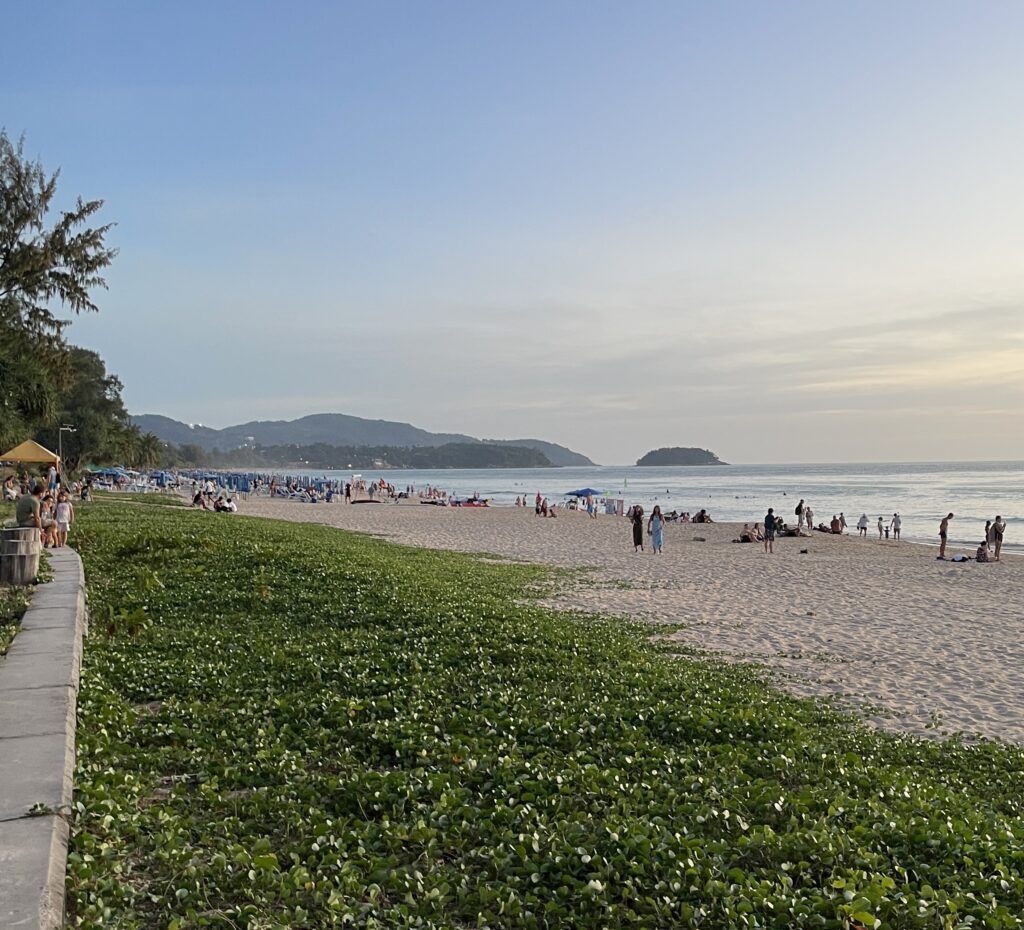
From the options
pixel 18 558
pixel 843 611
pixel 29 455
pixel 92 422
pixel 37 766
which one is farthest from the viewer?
pixel 92 422

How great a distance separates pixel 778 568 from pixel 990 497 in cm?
7101

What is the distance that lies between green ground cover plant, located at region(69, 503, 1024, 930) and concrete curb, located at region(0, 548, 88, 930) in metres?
0.19

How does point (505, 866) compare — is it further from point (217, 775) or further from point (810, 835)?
point (217, 775)

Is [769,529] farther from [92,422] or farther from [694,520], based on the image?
[92,422]

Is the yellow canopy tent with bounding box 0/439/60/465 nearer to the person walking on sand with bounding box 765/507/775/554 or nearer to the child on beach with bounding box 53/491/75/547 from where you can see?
the child on beach with bounding box 53/491/75/547

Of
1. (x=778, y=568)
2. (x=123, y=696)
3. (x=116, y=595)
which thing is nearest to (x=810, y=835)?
(x=123, y=696)

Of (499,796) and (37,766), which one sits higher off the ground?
(37,766)

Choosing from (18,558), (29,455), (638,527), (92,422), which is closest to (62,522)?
(18,558)

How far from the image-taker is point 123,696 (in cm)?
838

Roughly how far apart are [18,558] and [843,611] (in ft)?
48.0

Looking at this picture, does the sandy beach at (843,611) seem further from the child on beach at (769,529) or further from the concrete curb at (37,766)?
the concrete curb at (37,766)

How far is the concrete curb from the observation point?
3.90 metres

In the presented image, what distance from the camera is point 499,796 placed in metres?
5.81

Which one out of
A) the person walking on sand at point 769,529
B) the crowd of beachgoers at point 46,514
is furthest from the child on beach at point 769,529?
the crowd of beachgoers at point 46,514
